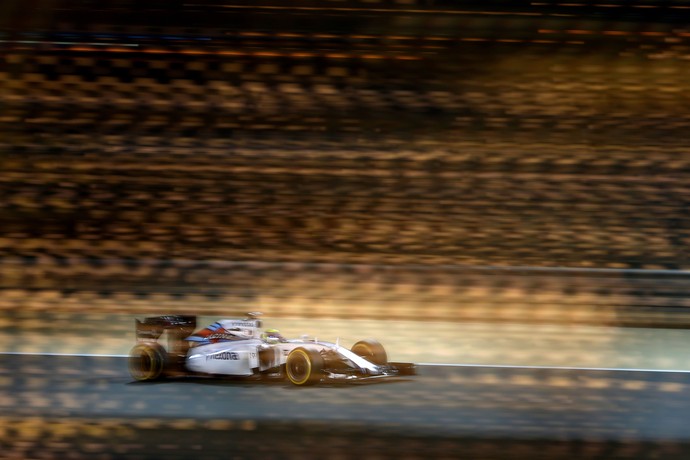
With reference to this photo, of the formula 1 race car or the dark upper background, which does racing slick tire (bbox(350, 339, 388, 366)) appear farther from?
the dark upper background

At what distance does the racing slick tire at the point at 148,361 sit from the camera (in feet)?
2.83

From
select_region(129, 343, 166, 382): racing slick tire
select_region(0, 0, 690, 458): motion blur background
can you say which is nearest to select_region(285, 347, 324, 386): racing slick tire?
select_region(129, 343, 166, 382): racing slick tire

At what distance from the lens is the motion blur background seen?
3.83ft

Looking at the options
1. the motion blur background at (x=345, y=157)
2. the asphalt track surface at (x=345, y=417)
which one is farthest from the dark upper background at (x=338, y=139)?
the asphalt track surface at (x=345, y=417)

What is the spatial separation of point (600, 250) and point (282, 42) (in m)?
0.58

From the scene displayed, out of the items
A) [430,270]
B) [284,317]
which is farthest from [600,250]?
[284,317]

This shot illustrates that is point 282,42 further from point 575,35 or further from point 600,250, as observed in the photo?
point 600,250

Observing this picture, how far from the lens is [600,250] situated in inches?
47.1

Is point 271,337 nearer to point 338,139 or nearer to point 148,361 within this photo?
point 148,361

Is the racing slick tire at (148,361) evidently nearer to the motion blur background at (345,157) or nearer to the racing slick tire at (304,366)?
the racing slick tire at (304,366)

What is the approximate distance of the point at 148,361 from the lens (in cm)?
87

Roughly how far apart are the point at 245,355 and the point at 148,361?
116 millimetres

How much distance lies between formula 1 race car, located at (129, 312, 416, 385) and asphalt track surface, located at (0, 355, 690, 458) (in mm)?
23

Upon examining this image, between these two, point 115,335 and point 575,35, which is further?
point 575,35
